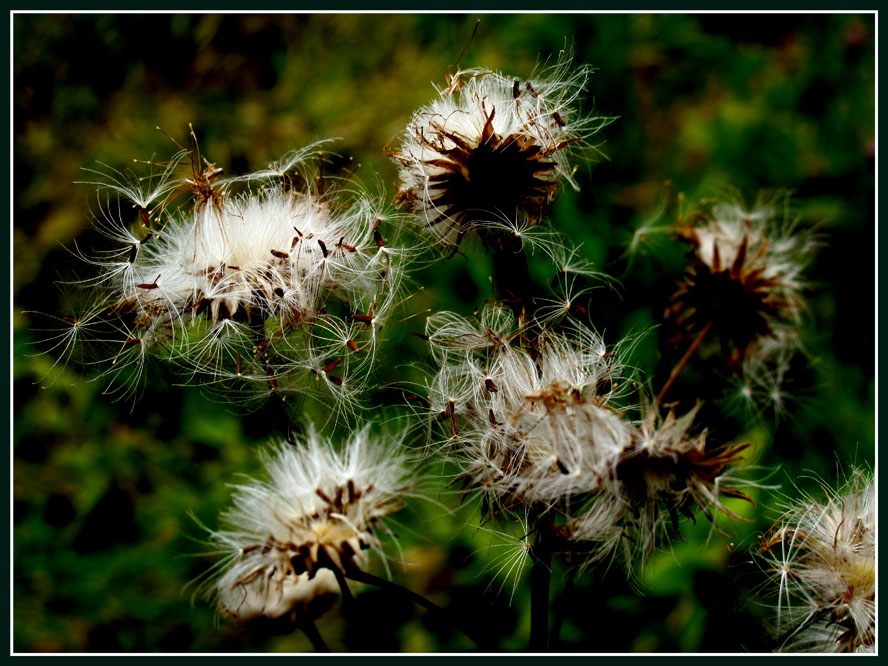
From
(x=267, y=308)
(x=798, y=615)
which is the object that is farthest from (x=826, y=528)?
(x=267, y=308)

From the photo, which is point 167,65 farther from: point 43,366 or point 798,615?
point 798,615

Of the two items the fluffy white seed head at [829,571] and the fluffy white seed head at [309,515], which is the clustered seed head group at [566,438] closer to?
the fluffy white seed head at [309,515]

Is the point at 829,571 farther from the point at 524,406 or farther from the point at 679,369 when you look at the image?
the point at 524,406

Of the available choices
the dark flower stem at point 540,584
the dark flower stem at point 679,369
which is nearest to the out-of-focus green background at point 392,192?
the dark flower stem at point 679,369

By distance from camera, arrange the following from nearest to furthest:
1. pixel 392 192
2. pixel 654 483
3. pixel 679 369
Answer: pixel 654 483
pixel 679 369
pixel 392 192

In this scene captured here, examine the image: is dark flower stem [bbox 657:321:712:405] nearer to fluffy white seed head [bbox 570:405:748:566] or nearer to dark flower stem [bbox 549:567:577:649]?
fluffy white seed head [bbox 570:405:748:566]

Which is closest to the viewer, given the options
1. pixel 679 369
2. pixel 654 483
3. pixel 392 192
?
pixel 654 483

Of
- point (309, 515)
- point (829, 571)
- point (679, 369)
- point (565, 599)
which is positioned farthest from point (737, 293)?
point (309, 515)
